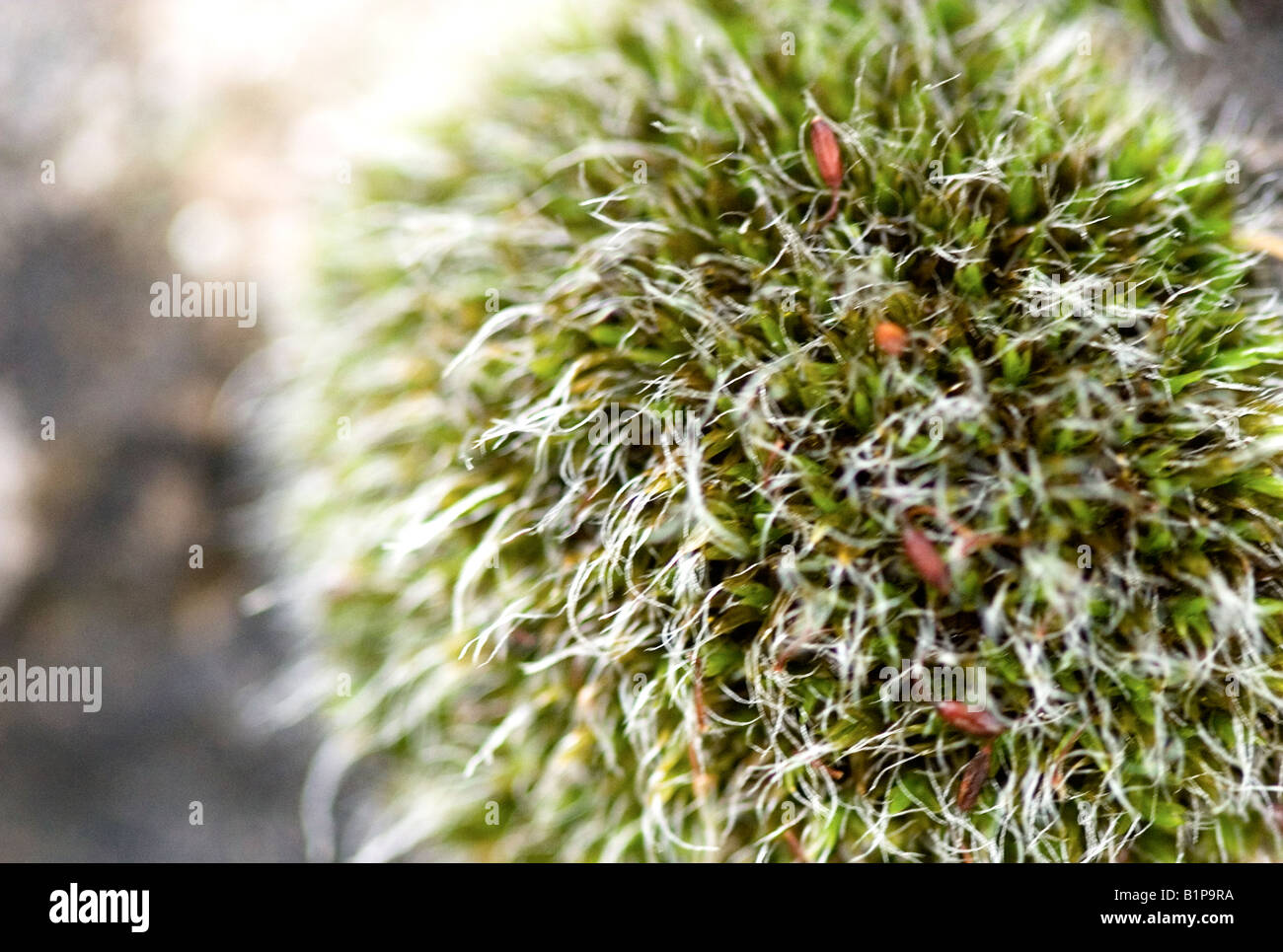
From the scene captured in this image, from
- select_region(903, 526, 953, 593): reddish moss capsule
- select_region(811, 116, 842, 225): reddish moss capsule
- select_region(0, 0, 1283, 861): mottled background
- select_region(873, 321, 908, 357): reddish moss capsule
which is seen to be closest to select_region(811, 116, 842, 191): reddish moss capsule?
select_region(811, 116, 842, 225): reddish moss capsule

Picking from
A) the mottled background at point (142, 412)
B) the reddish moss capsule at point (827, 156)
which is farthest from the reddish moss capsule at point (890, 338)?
the mottled background at point (142, 412)

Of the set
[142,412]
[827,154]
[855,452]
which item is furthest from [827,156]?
[142,412]

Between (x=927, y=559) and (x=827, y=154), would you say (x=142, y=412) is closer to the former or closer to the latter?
(x=827, y=154)

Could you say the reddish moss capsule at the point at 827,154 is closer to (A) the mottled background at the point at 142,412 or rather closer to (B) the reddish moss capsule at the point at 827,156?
(B) the reddish moss capsule at the point at 827,156

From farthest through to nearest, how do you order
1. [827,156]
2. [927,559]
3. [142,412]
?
1. [142,412]
2. [827,156]
3. [927,559]

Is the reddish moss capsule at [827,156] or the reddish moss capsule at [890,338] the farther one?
the reddish moss capsule at [827,156]

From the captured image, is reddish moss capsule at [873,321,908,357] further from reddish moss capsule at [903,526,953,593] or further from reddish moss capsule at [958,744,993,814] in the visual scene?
reddish moss capsule at [958,744,993,814]

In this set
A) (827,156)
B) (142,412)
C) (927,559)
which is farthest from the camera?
(142,412)
